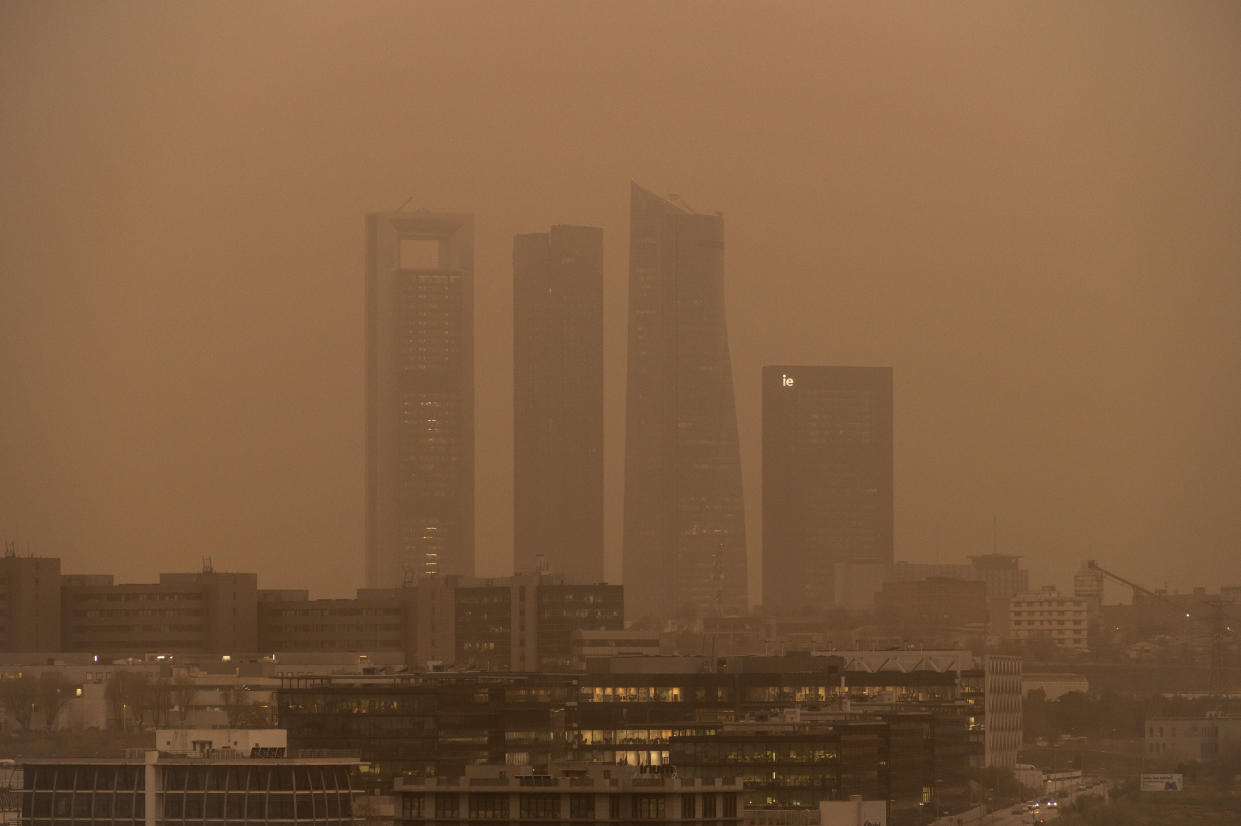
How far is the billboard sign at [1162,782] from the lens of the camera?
310 ft

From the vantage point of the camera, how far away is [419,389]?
19062 centimetres

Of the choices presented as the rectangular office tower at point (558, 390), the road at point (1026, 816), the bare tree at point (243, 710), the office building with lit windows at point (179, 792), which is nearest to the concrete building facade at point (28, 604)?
the bare tree at point (243, 710)

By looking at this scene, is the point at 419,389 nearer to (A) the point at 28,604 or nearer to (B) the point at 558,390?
(B) the point at 558,390

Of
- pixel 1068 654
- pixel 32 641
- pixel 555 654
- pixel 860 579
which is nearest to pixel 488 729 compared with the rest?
pixel 555 654

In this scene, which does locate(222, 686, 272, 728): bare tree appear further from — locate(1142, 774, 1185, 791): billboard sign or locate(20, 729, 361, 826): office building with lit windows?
locate(20, 729, 361, 826): office building with lit windows

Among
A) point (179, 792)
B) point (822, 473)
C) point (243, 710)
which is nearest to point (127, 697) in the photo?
point (243, 710)

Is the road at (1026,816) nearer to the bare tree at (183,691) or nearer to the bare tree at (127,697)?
the bare tree at (183,691)

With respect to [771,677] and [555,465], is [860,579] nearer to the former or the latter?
[555,465]

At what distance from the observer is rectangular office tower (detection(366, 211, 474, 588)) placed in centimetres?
18112

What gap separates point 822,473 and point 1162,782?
97027 mm

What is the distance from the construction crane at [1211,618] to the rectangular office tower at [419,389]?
40721 millimetres

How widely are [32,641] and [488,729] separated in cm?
5321

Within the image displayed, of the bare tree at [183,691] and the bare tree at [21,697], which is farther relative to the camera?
the bare tree at [21,697]

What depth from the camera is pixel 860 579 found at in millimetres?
176125
